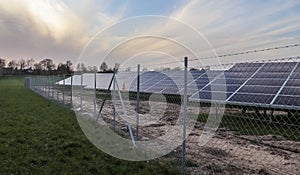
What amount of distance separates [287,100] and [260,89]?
3.10 ft

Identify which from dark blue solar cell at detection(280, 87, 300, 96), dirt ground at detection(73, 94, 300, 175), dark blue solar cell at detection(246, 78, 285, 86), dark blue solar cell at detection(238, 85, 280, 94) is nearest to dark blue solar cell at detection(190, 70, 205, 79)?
dark blue solar cell at detection(246, 78, 285, 86)

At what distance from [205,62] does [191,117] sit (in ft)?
20.8

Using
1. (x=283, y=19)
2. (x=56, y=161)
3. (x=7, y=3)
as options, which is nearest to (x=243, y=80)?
(x=283, y=19)

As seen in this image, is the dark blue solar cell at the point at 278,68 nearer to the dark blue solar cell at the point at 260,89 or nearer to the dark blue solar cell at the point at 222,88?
the dark blue solar cell at the point at 260,89

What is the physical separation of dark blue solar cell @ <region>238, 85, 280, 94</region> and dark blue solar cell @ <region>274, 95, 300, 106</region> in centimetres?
40

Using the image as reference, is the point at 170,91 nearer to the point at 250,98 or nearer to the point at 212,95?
the point at 212,95

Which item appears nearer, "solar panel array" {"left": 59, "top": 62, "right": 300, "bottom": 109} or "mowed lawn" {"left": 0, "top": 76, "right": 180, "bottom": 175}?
"mowed lawn" {"left": 0, "top": 76, "right": 180, "bottom": 175}

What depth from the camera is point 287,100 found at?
305 inches

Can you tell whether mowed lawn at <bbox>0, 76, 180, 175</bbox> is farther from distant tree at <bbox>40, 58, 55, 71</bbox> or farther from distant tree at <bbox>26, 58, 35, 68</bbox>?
distant tree at <bbox>26, 58, 35, 68</bbox>

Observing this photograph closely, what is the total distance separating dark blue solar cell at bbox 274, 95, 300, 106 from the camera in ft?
24.7

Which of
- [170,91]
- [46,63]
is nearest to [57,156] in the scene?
[170,91]

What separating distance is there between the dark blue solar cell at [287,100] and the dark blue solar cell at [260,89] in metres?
0.40

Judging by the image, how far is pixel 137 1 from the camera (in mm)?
7137

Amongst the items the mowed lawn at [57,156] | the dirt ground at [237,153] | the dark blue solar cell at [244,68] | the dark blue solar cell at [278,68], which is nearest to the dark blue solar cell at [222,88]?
the dark blue solar cell at [244,68]
